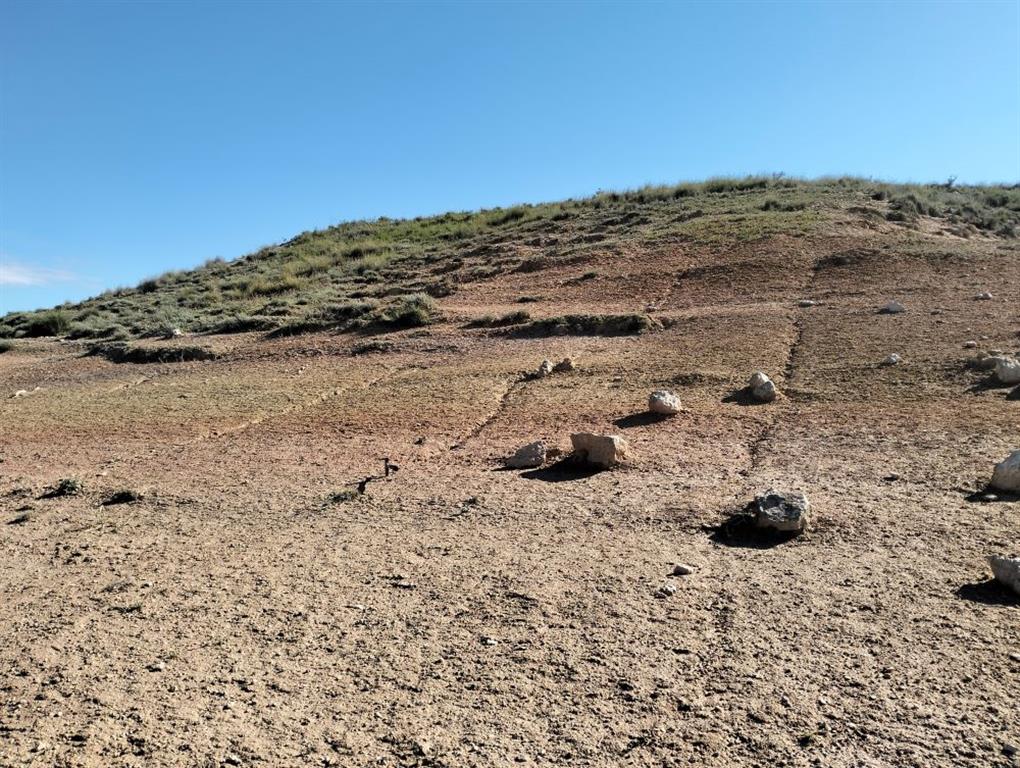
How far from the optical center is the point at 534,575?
4.55 meters

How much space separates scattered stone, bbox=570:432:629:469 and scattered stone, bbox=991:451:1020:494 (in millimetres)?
2658

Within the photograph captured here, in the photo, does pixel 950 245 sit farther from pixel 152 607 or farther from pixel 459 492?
pixel 152 607

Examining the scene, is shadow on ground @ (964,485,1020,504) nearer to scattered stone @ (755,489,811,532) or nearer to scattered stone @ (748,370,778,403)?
scattered stone @ (755,489,811,532)

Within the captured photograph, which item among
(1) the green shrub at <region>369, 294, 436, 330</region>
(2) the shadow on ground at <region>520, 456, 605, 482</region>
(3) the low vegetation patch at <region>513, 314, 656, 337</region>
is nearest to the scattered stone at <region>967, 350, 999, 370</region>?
(2) the shadow on ground at <region>520, 456, 605, 482</region>

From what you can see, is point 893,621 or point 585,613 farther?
point 585,613

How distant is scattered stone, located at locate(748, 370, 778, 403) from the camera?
805 cm

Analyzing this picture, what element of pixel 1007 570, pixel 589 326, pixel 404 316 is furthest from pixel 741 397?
pixel 404 316

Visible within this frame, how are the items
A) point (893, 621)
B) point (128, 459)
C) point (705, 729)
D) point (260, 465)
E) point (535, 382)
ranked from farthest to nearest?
point (535, 382) → point (128, 459) → point (260, 465) → point (893, 621) → point (705, 729)

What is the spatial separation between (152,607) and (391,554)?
1391 mm

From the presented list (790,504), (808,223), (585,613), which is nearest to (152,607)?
(585,613)

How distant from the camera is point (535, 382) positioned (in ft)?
32.4

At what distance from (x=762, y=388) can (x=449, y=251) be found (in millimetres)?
17806

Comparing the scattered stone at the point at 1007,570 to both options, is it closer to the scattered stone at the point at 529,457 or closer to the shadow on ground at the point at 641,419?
the scattered stone at the point at 529,457

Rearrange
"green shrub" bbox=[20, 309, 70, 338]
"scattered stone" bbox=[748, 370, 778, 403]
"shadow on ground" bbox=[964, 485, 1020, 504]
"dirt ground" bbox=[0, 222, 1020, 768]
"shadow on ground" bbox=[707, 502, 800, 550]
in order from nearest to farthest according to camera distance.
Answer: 1. "dirt ground" bbox=[0, 222, 1020, 768]
2. "shadow on ground" bbox=[707, 502, 800, 550]
3. "shadow on ground" bbox=[964, 485, 1020, 504]
4. "scattered stone" bbox=[748, 370, 778, 403]
5. "green shrub" bbox=[20, 309, 70, 338]
